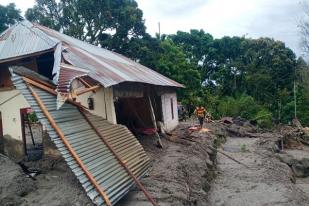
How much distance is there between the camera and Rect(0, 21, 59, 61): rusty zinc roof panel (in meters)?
13.0

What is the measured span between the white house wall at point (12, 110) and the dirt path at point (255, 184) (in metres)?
7.72

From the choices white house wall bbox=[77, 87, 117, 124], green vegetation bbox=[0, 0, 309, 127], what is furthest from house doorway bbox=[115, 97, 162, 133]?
green vegetation bbox=[0, 0, 309, 127]

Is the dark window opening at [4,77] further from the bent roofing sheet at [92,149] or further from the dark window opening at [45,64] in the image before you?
the bent roofing sheet at [92,149]

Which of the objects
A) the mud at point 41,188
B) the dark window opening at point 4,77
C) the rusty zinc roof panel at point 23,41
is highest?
the rusty zinc roof panel at point 23,41

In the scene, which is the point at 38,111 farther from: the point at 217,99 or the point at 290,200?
the point at 217,99

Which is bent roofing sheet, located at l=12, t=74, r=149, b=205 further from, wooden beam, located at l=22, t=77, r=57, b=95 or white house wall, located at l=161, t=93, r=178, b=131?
white house wall, located at l=161, t=93, r=178, b=131

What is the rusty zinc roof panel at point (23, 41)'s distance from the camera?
13047 millimetres

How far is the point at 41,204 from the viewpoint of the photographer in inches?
349

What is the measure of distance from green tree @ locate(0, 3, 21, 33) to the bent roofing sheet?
20727mm

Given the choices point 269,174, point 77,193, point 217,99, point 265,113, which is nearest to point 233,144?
point 269,174

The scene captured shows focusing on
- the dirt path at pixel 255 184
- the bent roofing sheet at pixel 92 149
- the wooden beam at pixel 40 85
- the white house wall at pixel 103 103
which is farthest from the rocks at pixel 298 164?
the wooden beam at pixel 40 85

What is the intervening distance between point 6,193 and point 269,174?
1049 centimetres

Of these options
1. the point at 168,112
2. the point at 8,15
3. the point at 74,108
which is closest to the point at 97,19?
the point at 8,15

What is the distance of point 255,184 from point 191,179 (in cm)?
318
